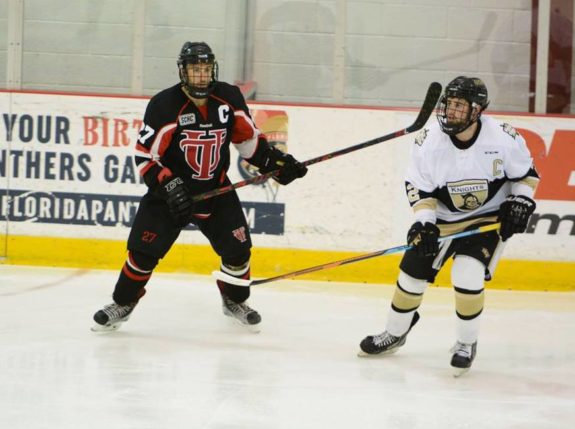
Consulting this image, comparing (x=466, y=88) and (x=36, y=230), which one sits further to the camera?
A: (x=36, y=230)

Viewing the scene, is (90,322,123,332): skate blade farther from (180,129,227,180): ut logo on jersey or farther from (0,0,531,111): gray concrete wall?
(0,0,531,111): gray concrete wall

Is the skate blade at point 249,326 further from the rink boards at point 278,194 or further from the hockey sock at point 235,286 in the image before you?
the rink boards at point 278,194

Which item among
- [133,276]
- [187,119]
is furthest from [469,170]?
[133,276]

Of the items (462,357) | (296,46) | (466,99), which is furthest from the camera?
(296,46)

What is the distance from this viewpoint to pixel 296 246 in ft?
17.2

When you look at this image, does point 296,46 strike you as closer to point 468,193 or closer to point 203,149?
point 203,149

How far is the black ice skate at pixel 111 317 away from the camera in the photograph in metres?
3.85

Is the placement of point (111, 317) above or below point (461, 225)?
below

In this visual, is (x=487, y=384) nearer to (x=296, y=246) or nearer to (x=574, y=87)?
(x=296, y=246)

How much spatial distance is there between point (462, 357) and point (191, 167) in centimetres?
124

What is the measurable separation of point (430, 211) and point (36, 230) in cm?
266

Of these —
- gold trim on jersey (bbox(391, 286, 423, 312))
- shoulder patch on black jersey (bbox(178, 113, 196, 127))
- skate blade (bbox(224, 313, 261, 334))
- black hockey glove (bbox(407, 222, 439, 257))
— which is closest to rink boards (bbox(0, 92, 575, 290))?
skate blade (bbox(224, 313, 261, 334))

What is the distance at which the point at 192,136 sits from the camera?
3.73 m

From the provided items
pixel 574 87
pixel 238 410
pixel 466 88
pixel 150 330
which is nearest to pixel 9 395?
pixel 238 410
